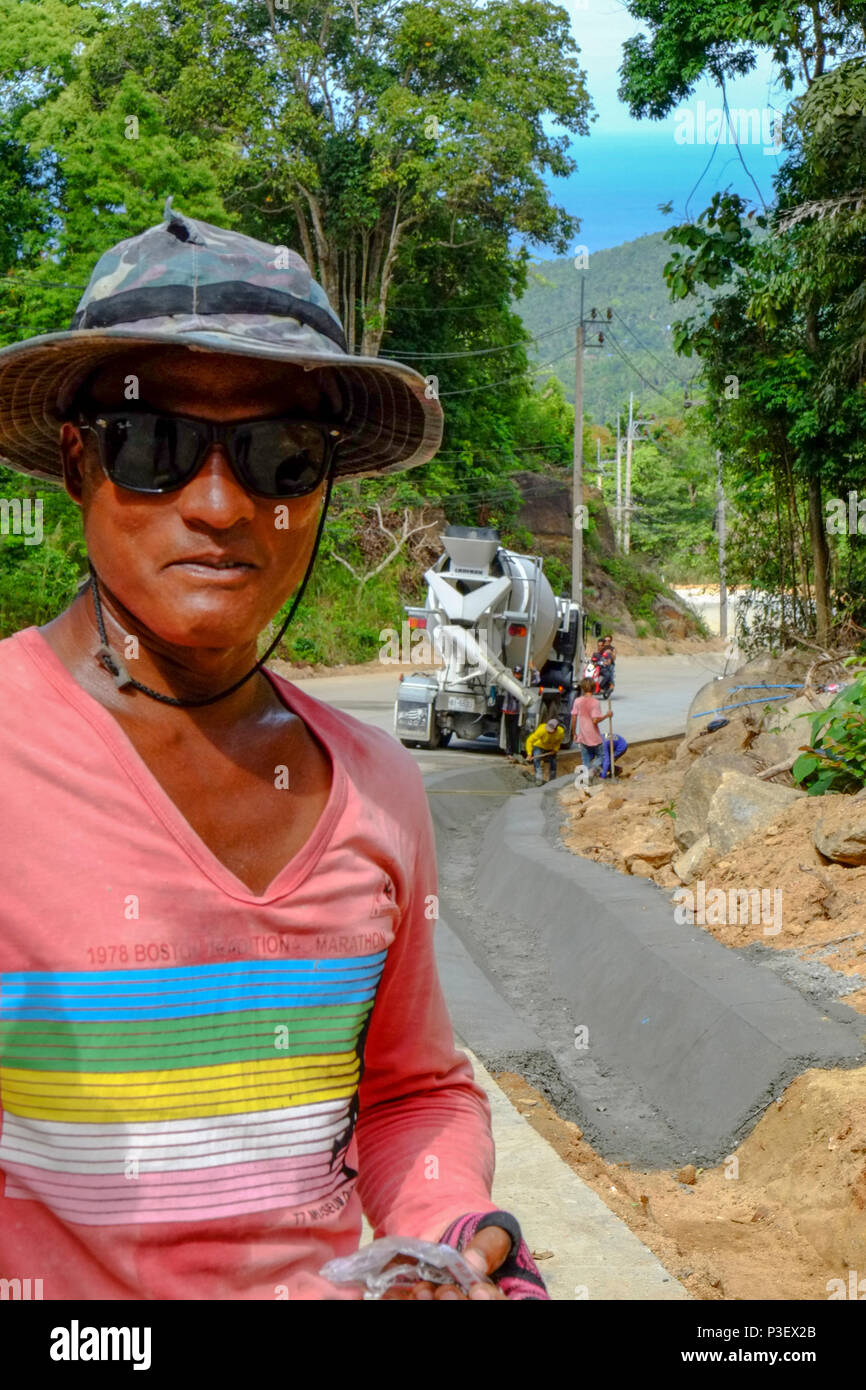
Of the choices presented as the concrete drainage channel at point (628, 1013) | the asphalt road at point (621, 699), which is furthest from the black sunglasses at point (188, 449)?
the asphalt road at point (621, 699)

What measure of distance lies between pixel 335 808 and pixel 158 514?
389 mm

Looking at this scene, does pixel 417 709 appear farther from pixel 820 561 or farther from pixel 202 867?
pixel 202 867

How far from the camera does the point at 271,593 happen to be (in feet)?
5.25

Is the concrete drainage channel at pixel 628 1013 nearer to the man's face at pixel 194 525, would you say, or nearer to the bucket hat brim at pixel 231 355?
the bucket hat brim at pixel 231 355

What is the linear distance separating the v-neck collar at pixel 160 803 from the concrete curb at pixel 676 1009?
5357mm

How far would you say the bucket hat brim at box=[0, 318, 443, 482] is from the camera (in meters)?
1.49

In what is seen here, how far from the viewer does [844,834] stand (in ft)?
28.2

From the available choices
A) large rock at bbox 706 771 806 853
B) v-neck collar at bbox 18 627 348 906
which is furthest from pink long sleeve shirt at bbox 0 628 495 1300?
large rock at bbox 706 771 806 853

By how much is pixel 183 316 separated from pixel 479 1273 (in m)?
1.07

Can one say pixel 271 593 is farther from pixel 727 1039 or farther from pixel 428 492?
pixel 428 492

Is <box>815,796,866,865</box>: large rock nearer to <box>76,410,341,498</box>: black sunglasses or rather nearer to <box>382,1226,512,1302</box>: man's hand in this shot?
<box>382,1226,512,1302</box>: man's hand

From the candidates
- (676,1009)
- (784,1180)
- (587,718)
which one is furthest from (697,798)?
(587,718)
